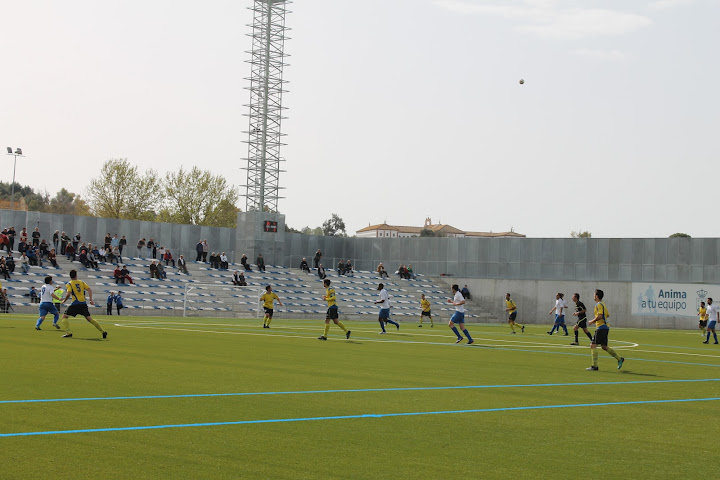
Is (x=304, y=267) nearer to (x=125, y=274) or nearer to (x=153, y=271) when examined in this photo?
(x=153, y=271)

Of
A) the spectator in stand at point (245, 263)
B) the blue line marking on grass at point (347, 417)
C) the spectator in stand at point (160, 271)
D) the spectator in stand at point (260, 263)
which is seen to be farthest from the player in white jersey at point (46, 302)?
the spectator in stand at point (260, 263)

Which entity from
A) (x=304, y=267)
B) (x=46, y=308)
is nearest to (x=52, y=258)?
(x=304, y=267)

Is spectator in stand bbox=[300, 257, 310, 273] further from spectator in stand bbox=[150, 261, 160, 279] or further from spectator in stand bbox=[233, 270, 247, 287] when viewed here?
spectator in stand bbox=[150, 261, 160, 279]

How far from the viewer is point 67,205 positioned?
15300 centimetres

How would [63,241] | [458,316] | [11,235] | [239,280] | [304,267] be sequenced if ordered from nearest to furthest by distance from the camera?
[458,316], [11,235], [63,241], [239,280], [304,267]

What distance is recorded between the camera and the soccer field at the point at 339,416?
7965 millimetres

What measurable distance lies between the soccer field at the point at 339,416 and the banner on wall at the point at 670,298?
39.3 metres

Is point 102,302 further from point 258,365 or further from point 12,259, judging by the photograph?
point 258,365

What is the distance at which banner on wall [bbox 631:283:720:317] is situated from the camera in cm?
5769

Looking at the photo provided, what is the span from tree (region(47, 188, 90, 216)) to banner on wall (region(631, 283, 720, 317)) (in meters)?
75.6

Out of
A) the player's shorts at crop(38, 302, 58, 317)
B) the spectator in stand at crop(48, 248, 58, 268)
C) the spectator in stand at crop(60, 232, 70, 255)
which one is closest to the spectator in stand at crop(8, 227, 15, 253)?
the spectator in stand at crop(48, 248, 58, 268)

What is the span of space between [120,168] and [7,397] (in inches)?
3572

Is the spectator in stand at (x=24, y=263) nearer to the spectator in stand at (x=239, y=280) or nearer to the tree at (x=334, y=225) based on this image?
the spectator in stand at (x=239, y=280)

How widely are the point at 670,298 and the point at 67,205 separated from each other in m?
120
